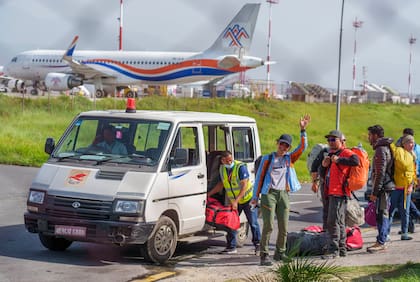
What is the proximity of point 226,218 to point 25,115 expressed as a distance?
27.4 meters

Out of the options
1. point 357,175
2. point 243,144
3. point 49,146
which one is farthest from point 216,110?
point 357,175

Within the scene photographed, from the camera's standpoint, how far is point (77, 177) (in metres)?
9.94

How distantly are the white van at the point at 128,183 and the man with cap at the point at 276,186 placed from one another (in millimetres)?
1044

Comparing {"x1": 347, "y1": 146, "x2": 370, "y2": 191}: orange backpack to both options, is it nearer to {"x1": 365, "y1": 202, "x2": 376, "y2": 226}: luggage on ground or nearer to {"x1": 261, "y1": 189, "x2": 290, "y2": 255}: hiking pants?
{"x1": 261, "y1": 189, "x2": 290, "y2": 255}: hiking pants

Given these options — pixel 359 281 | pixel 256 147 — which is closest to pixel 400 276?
pixel 359 281

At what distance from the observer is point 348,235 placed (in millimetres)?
11500

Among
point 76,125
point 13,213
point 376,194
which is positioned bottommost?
point 13,213

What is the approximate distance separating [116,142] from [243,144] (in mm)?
2320

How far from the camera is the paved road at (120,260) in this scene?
9.27m

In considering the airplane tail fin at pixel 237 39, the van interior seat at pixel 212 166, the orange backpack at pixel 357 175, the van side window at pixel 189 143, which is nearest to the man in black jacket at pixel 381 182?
the orange backpack at pixel 357 175

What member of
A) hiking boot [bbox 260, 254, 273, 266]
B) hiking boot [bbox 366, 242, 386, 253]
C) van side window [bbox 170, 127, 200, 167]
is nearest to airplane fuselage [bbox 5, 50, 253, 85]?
hiking boot [bbox 366, 242, 386, 253]

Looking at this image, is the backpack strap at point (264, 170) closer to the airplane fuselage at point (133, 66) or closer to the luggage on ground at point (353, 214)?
the luggage on ground at point (353, 214)

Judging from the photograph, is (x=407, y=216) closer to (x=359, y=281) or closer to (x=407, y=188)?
(x=407, y=188)

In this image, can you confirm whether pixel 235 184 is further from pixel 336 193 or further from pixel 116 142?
pixel 116 142
